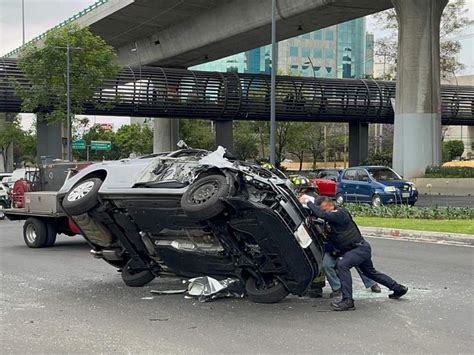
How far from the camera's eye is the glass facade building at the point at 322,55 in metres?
135

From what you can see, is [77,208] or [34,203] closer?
[77,208]

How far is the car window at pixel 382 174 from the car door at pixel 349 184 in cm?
74

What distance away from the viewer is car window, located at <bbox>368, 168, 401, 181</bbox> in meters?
24.8

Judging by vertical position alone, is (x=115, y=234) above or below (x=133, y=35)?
below

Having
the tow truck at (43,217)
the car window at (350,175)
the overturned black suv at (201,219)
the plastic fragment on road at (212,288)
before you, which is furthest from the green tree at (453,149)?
the overturned black suv at (201,219)

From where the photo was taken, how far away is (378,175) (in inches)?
981

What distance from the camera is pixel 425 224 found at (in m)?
16.2

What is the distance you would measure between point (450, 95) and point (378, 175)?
31.7 meters

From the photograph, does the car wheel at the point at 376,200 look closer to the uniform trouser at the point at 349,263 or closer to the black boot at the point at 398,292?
the black boot at the point at 398,292

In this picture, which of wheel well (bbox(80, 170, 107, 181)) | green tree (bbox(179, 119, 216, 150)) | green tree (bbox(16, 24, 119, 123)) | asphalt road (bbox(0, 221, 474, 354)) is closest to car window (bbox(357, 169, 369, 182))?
asphalt road (bbox(0, 221, 474, 354))

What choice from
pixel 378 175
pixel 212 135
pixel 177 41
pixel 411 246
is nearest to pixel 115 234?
pixel 411 246

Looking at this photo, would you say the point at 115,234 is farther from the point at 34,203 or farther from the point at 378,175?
the point at 378,175

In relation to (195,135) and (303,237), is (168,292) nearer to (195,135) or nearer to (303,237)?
→ (303,237)

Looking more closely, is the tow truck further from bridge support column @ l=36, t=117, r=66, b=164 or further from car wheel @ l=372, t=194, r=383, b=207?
bridge support column @ l=36, t=117, r=66, b=164
